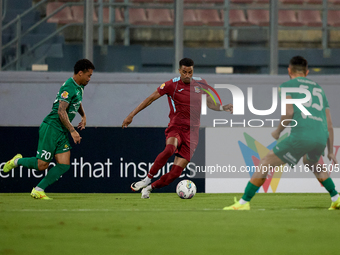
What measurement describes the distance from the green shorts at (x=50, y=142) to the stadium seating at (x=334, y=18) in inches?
276

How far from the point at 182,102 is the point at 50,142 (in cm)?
186

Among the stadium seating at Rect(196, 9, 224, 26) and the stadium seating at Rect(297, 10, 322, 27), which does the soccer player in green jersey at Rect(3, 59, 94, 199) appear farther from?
the stadium seating at Rect(297, 10, 322, 27)

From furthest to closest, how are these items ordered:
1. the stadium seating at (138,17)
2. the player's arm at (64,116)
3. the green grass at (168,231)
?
the stadium seating at (138,17) → the player's arm at (64,116) → the green grass at (168,231)

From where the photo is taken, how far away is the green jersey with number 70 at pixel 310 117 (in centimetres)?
563

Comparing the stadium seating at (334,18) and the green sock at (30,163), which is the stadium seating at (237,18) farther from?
the green sock at (30,163)

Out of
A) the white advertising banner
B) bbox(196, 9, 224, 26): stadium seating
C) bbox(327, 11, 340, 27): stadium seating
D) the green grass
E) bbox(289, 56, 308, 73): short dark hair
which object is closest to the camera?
the green grass

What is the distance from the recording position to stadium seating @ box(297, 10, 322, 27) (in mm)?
12211

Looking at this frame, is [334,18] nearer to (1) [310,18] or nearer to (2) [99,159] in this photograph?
(1) [310,18]

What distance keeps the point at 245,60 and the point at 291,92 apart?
6560mm

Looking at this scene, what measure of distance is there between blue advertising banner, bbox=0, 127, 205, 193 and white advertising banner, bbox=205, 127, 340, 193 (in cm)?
18

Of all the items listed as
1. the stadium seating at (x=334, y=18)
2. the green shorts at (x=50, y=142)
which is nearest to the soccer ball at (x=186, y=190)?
the green shorts at (x=50, y=142)

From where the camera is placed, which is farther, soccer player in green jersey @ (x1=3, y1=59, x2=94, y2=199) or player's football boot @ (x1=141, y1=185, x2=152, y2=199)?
player's football boot @ (x1=141, y1=185, x2=152, y2=199)

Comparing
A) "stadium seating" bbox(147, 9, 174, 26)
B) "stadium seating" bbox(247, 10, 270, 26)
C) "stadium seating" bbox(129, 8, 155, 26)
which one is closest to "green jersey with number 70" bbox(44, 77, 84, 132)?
"stadium seating" bbox(129, 8, 155, 26)

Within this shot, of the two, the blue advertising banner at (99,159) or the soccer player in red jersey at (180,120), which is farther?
the blue advertising banner at (99,159)
